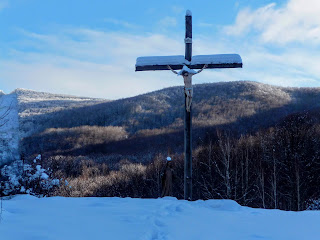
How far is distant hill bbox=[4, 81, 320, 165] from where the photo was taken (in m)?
33.8

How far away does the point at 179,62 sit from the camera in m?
6.43

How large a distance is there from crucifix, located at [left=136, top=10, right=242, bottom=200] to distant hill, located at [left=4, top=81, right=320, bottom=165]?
69.2 ft

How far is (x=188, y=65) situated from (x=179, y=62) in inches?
8.2

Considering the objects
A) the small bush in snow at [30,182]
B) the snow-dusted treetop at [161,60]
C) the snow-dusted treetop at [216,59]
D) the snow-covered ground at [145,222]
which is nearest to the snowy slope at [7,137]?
the small bush in snow at [30,182]

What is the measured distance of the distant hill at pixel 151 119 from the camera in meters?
33.8

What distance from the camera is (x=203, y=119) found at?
39.5 m

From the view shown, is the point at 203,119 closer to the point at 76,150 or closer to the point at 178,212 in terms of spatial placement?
the point at 76,150

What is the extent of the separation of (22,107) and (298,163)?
2372 inches

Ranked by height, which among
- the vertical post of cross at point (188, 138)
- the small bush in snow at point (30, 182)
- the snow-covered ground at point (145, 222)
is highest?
the vertical post of cross at point (188, 138)

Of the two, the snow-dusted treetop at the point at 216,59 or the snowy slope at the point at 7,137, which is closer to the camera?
the snowy slope at the point at 7,137

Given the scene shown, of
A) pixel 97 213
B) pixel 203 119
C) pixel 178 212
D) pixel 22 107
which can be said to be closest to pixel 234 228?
pixel 178 212

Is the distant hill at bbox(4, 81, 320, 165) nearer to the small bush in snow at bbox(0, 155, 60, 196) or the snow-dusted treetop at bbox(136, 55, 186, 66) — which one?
the small bush in snow at bbox(0, 155, 60, 196)

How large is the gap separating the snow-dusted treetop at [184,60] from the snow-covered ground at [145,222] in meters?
3.18

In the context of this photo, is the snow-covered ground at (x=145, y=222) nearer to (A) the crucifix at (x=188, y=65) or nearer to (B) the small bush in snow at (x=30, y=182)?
(A) the crucifix at (x=188, y=65)
